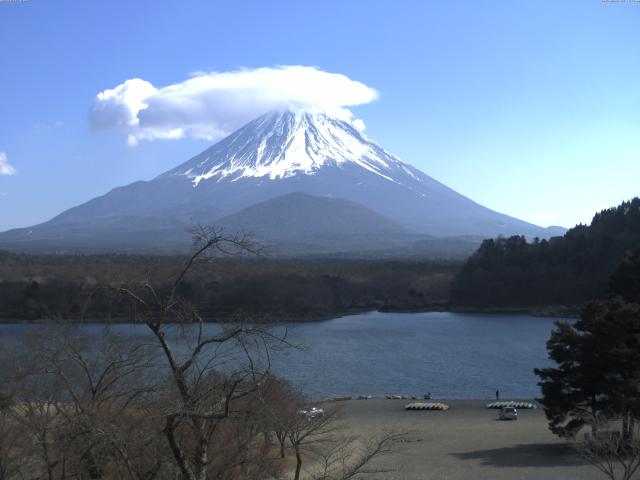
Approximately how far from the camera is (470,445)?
1182 cm

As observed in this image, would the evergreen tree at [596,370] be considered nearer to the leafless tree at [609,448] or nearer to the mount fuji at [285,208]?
the leafless tree at [609,448]

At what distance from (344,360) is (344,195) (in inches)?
3591

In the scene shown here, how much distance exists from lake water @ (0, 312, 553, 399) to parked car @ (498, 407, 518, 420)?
119 inches

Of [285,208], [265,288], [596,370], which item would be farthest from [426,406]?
[285,208]

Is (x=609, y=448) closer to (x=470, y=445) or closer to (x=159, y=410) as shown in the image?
(x=470, y=445)

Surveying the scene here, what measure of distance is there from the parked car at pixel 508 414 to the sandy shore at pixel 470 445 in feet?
0.60

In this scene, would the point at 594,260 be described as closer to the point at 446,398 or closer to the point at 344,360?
the point at 344,360

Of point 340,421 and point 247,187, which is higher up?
point 247,187

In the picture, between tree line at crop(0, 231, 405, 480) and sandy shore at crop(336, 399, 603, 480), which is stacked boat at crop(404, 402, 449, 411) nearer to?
sandy shore at crop(336, 399, 603, 480)

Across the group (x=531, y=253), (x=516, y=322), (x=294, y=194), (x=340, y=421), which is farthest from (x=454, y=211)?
(x=340, y=421)

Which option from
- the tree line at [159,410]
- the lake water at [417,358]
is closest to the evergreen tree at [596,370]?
the lake water at [417,358]

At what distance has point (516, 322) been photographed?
107 ft

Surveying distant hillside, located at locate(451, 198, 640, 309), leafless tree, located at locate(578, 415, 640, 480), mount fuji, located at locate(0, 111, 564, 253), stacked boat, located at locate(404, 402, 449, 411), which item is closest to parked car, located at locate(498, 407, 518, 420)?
stacked boat, located at locate(404, 402, 449, 411)

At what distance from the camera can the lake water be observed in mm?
18125
